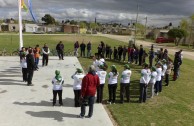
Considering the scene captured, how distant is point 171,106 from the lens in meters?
10.4

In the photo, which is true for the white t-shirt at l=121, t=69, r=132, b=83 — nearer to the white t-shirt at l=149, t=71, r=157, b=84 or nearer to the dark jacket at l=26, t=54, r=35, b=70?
the white t-shirt at l=149, t=71, r=157, b=84

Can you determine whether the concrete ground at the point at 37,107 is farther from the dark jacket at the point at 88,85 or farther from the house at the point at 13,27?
the house at the point at 13,27

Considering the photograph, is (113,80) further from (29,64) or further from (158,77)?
(29,64)

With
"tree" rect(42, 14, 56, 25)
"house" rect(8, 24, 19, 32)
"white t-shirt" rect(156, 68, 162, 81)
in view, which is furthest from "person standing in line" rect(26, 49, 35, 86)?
"tree" rect(42, 14, 56, 25)

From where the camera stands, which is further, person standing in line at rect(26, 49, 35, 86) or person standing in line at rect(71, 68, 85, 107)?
person standing in line at rect(26, 49, 35, 86)

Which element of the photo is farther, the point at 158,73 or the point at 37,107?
the point at 158,73

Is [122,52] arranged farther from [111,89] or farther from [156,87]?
[111,89]

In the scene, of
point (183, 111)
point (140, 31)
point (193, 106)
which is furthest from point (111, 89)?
point (140, 31)

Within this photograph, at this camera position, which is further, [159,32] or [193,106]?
[159,32]

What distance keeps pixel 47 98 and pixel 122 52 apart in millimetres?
12950

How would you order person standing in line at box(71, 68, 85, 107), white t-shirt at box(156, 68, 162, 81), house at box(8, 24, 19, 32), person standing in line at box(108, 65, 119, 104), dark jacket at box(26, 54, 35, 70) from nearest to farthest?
person standing in line at box(71, 68, 85, 107) → person standing in line at box(108, 65, 119, 104) → white t-shirt at box(156, 68, 162, 81) → dark jacket at box(26, 54, 35, 70) → house at box(8, 24, 19, 32)

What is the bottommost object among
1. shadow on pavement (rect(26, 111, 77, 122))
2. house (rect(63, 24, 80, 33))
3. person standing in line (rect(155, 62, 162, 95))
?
shadow on pavement (rect(26, 111, 77, 122))

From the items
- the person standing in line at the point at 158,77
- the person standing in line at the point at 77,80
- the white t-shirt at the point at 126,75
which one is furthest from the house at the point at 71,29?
the person standing in line at the point at 77,80

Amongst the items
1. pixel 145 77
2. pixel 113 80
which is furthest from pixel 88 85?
pixel 145 77
